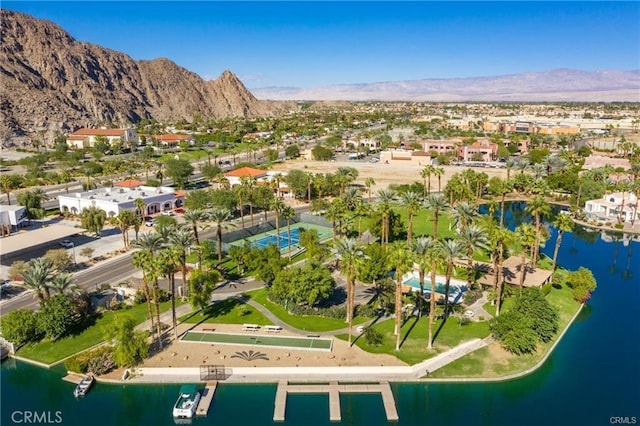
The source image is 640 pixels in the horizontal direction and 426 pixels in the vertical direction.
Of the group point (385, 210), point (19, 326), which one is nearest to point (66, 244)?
point (19, 326)

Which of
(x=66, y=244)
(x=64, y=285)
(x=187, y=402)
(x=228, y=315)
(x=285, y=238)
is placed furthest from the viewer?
(x=285, y=238)

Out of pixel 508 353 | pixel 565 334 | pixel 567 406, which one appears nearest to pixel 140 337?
pixel 508 353

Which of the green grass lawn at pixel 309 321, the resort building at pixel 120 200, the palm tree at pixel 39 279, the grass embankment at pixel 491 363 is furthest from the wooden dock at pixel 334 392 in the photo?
the resort building at pixel 120 200

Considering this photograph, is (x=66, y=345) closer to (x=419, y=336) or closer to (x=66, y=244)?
(x=66, y=244)

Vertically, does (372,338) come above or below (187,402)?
above

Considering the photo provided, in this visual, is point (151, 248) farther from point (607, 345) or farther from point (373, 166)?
point (373, 166)

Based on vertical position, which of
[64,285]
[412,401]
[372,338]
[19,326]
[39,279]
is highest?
[39,279]

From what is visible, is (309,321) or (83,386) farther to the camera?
(309,321)

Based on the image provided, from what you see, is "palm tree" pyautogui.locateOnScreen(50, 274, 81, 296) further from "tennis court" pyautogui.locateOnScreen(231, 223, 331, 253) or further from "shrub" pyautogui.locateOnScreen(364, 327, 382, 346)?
"shrub" pyautogui.locateOnScreen(364, 327, 382, 346)
